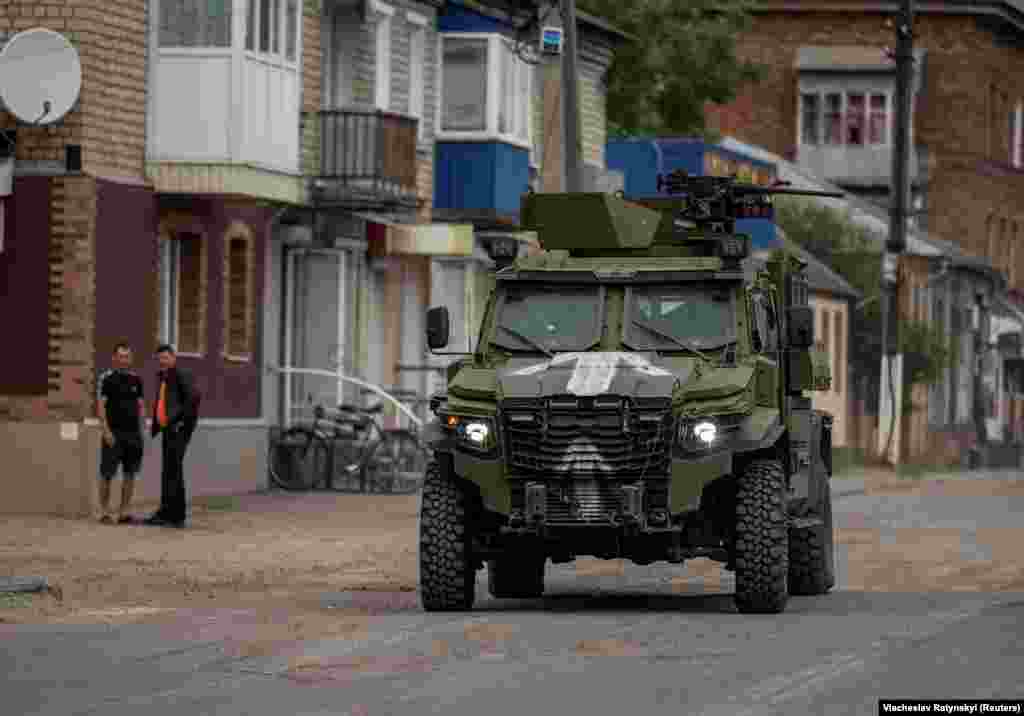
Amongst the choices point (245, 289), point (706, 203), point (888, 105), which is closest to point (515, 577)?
point (706, 203)

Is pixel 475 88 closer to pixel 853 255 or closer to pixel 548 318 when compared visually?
pixel 548 318

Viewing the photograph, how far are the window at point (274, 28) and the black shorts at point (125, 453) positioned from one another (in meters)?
6.95

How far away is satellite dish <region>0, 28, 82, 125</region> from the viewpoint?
29844 mm

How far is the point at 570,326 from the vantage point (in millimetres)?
19250

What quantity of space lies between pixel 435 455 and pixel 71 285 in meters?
12.8

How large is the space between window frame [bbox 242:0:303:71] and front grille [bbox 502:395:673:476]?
15885 mm

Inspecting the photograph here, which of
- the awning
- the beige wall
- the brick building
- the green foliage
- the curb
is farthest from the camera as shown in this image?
the brick building

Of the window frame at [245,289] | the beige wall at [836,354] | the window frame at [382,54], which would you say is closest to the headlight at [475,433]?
the window frame at [245,289]

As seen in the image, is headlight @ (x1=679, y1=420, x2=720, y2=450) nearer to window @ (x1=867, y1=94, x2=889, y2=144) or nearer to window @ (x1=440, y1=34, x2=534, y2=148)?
window @ (x1=440, y1=34, x2=534, y2=148)

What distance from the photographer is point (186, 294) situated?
111ft

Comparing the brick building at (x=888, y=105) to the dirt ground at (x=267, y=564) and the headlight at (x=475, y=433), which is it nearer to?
the dirt ground at (x=267, y=564)

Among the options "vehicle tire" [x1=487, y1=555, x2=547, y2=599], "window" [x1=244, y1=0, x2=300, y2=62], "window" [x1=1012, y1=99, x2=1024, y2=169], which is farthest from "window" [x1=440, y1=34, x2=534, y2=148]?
"window" [x1=1012, y1=99, x2=1024, y2=169]

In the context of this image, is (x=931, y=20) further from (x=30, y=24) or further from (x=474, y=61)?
(x=30, y=24)

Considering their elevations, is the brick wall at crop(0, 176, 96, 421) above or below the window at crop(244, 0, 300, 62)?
below
